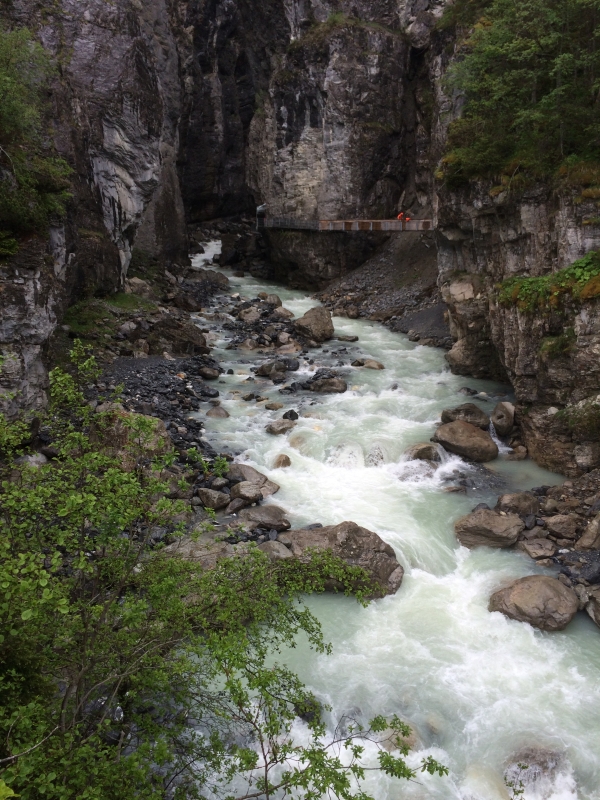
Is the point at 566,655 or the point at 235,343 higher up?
the point at 235,343

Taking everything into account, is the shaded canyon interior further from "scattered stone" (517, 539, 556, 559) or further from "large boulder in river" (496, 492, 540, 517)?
"scattered stone" (517, 539, 556, 559)

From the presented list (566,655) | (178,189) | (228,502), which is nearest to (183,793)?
(566,655)

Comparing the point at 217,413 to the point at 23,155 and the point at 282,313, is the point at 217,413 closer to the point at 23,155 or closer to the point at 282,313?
the point at 23,155

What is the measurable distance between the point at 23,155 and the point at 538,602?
17467 millimetres

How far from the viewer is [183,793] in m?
5.41

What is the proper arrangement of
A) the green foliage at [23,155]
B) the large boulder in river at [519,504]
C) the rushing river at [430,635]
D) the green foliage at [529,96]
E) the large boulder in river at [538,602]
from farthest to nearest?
1. the green foliage at [529,96]
2. the green foliage at [23,155]
3. the large boulder in river at [519,504]
4. the large boulder in river at [538,602]
5. the rushing river at [430,635]

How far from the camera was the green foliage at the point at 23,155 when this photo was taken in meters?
14.5

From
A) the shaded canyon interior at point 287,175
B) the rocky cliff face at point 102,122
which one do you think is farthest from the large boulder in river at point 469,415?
the rocky cliff face at point 102,122

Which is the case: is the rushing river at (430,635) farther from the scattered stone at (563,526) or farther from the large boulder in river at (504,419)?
the large boulder in river at (504,419)

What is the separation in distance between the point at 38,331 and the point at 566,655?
13659 millimetres

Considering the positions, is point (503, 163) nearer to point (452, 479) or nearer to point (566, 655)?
point (452, 479)

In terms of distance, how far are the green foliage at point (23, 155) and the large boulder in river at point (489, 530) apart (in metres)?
13.2

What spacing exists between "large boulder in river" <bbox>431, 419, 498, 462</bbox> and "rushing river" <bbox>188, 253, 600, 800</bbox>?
0.45 m

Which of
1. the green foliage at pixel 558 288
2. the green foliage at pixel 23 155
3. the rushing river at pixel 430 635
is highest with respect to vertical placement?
the green foliage at pixel 23 155
